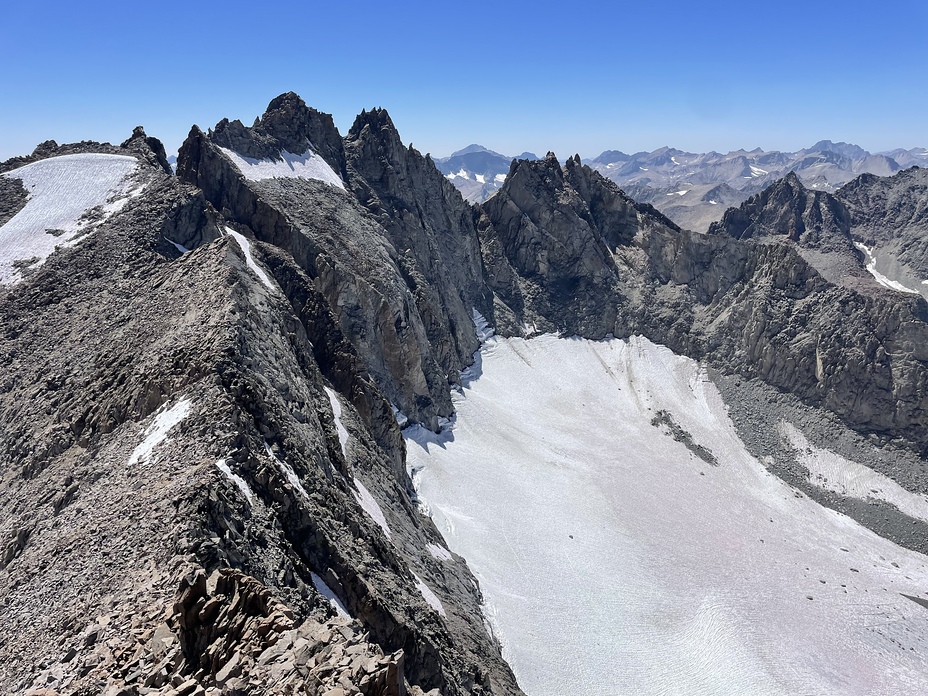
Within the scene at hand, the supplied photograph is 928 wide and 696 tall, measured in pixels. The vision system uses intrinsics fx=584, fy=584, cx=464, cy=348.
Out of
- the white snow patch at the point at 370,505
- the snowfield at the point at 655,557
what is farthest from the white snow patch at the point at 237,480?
the snowfield at the point at 655,557

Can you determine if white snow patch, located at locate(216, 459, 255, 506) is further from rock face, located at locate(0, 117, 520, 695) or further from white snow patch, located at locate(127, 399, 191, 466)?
white snow patch, located at locate(127, 399, 191, 466)

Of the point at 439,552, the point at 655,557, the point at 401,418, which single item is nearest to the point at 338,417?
the point at 439,552

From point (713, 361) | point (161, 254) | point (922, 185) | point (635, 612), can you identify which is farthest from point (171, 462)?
point (922, 185)

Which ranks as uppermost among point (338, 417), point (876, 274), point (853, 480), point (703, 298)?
point (338, 417)

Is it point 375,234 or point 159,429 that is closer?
point 159,429

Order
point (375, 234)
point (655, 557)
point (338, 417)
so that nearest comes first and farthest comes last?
point (338, 417), point (655, 557), point (375, 234)

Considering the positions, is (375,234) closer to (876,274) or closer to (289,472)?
(289,472)

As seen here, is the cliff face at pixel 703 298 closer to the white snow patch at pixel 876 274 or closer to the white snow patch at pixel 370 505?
the white snow patch at pixel 876 274
